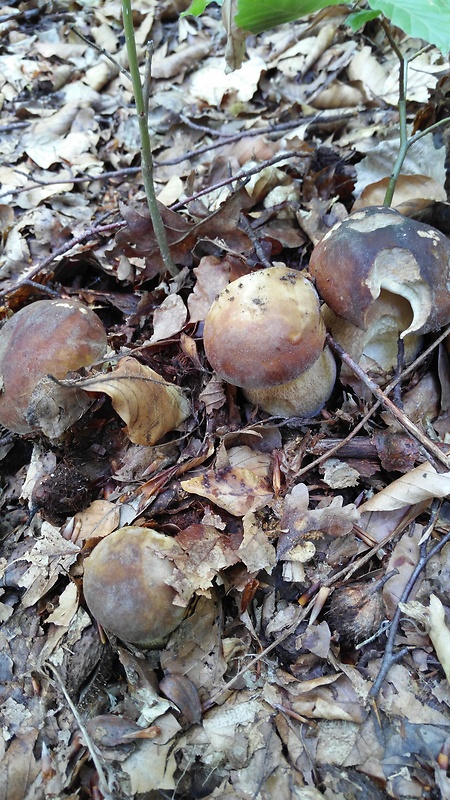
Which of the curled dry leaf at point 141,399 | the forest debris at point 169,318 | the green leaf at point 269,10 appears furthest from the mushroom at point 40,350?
the green leaf at point 269,10

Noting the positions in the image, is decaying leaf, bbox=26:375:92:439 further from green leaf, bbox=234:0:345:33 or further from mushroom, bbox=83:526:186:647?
green leaf, bbox=234:0:345:33

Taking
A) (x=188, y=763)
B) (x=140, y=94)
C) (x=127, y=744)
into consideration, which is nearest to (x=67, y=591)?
(x=127, y=744)

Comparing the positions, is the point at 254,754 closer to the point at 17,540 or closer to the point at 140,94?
the point at 17,540

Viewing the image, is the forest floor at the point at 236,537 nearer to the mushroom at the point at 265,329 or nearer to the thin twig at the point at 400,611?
the thin twig at the point at 400,611

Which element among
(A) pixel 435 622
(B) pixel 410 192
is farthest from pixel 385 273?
(A) pixel 435 622

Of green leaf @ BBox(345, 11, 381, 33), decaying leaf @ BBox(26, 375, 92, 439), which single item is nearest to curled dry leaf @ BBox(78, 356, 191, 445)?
decaying leaf @ BBox(26, 375, 92, 439)

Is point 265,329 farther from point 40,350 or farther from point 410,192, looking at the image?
point 410,192
